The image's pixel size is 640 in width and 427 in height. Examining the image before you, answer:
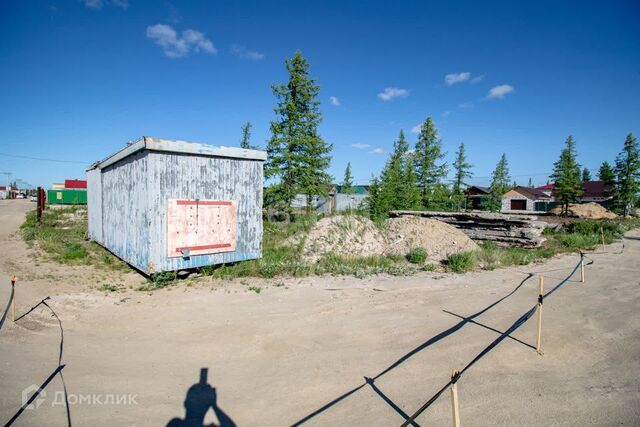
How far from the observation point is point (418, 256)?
40.1 feet

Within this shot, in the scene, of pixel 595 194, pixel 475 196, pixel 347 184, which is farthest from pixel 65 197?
pixel 595 194

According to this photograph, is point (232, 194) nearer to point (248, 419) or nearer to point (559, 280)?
point (248, 419)

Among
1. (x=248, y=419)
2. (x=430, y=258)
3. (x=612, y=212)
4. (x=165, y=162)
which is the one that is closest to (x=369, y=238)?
(x=430, y=258)

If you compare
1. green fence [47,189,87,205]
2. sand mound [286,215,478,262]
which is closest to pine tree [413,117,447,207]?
sand mound [286,215,478,262]

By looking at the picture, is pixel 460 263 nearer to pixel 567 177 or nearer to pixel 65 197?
pixel 567 177

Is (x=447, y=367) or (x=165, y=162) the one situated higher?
(x=165, y=162)

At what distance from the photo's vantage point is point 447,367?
4703mm

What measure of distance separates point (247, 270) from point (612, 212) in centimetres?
5419

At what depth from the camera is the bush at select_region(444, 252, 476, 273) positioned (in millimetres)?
11165

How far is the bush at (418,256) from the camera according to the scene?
12195 millimetres

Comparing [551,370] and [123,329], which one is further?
[123,329]

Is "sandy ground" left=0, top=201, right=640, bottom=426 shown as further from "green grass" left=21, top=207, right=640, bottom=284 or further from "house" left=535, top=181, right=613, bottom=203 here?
"house" left=535, top=181, right=613, bottom=203

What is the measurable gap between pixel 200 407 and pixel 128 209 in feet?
27.4

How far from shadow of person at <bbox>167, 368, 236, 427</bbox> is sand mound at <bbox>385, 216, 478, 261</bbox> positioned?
10.2 m
